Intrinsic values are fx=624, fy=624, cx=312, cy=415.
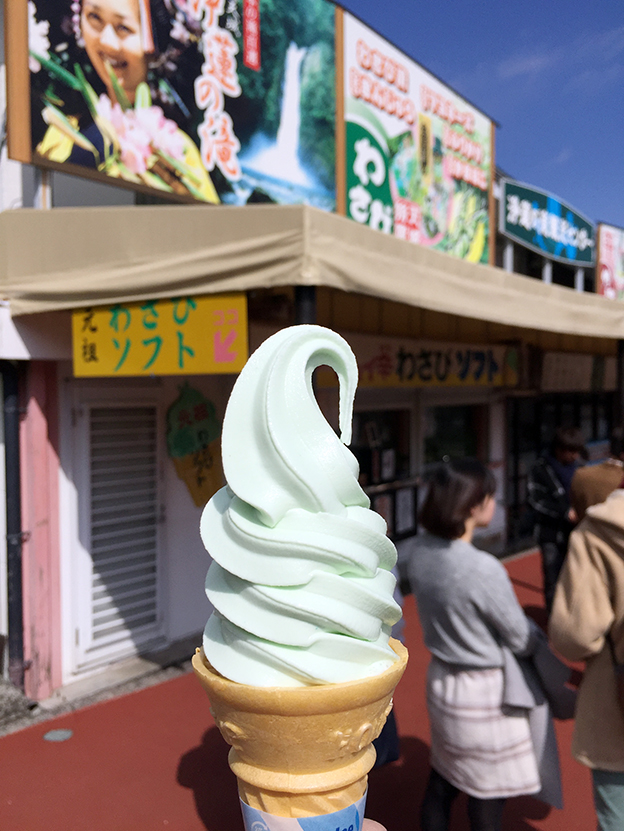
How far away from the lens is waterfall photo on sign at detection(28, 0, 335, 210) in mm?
4254

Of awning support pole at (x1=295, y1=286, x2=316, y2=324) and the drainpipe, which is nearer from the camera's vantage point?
awning support pole at (x1=295, y1=286, x2=316, y2=324)

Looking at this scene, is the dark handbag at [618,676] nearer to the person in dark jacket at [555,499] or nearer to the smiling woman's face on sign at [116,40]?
the person in dark jacket at [555,499]

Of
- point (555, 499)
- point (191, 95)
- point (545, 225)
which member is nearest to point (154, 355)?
point (191, 95)

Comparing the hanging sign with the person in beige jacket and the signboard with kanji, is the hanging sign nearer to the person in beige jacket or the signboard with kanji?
the signboard with kanji

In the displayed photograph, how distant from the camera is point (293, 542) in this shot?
165 cm

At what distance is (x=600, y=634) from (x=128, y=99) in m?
4.74

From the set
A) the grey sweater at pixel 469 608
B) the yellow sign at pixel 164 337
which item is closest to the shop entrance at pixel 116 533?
the yellow sign at pixel 164 337

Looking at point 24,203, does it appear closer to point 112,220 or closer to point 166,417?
point 112,220

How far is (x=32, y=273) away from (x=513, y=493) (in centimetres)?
769

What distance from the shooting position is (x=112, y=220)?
369 cm

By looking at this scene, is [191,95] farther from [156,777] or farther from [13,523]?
[156,777]

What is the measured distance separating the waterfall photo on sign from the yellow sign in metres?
1.26

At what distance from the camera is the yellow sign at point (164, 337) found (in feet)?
10.9

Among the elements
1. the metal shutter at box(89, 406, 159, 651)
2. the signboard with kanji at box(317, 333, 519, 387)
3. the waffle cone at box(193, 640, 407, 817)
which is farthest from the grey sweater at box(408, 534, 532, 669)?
the metal shutter at box(89, 406, 159, 651)
